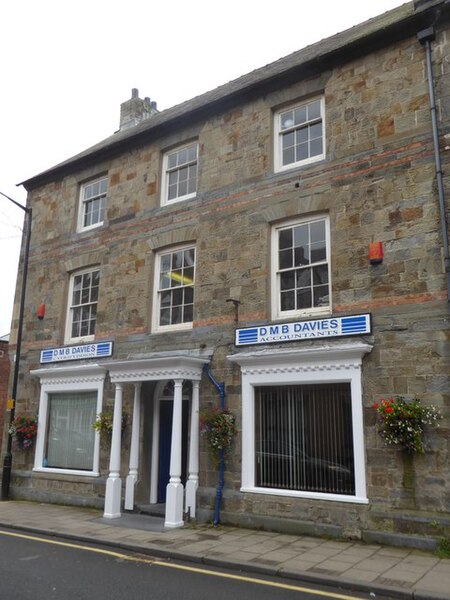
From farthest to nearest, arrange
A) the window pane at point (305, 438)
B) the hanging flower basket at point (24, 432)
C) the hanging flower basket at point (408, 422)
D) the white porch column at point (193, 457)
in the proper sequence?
1. the hanging flower basket at point (24, 432)
2. the white porch column at point (193, 457)
3. the window pane at point (305, 438)
4. the hanging flower basket at point (408, 422)

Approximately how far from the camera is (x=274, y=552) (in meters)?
8.12

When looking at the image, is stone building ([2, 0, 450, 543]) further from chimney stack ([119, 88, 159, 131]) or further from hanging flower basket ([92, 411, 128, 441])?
chimney stack ([119, 88, 159, 131])

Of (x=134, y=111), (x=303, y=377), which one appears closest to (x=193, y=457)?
(x=303, y=377)

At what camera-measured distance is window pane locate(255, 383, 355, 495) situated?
9508 millimetres

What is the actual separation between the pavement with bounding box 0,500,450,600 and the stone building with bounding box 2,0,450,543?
525mm

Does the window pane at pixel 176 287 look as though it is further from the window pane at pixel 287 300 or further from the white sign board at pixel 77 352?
the window pane at pixel 287 300

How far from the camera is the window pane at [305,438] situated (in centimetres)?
951

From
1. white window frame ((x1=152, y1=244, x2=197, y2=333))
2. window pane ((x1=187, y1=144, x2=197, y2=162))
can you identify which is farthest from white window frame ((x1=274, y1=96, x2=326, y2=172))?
white window frame ((x1=152, y1=244, x2=197, y2=333))

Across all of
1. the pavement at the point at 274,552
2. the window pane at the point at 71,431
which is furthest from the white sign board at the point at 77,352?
the pavement at the point at 274,552

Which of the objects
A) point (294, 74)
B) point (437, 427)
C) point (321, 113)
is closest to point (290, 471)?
point (437, 427)

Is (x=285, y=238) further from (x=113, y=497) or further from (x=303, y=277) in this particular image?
(x=113, y=497)

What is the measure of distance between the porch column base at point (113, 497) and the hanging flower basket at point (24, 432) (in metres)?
3.76

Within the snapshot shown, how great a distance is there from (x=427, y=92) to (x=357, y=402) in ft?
19.1

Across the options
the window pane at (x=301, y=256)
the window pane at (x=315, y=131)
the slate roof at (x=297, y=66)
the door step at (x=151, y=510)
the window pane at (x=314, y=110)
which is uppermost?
the slate roof at (x=297, y=66)
